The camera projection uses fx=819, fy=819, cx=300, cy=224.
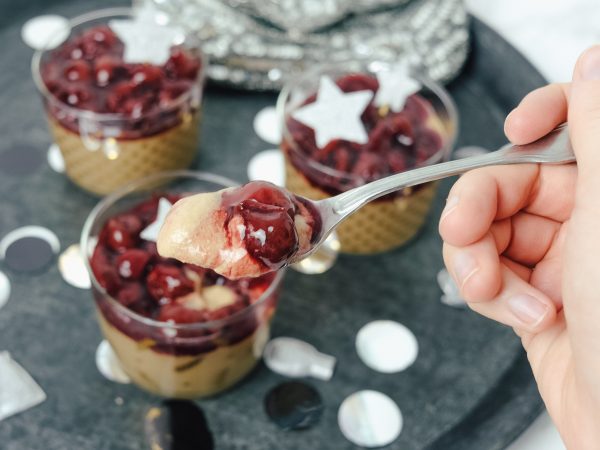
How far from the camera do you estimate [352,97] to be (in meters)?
1.42

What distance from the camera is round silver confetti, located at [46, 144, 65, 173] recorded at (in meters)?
1.55

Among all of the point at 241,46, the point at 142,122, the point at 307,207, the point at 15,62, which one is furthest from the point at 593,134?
the point at 15,62

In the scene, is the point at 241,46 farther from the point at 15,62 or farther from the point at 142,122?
the point at 15,62

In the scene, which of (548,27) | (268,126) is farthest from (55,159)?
(548,27)

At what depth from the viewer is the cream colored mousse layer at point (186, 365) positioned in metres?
1.14

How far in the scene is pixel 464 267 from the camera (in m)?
0.95

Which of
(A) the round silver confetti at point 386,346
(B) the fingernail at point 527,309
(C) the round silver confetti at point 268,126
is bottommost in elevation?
(A) the round silver confetti at point 386,346

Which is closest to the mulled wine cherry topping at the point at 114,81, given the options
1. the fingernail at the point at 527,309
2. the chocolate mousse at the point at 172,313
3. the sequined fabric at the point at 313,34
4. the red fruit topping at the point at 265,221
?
the sequined fabric at the point at 313,34

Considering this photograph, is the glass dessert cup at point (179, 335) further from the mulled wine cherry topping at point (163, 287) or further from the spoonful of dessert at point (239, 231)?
the spoonful of dessert at point (239, 231)

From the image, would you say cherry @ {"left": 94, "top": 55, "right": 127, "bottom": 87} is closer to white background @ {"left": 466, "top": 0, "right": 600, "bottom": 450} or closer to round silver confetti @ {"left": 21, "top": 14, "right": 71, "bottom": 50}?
round silver confetti @ {"left": 21, "top": 14, "right": 71, "bottom": 50}

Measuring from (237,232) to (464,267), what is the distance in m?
0.28

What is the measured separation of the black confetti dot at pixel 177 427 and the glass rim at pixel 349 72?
434 mm

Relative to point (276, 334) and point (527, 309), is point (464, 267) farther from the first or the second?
point (276, 334)

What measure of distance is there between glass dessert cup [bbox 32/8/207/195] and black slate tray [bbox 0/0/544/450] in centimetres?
10
